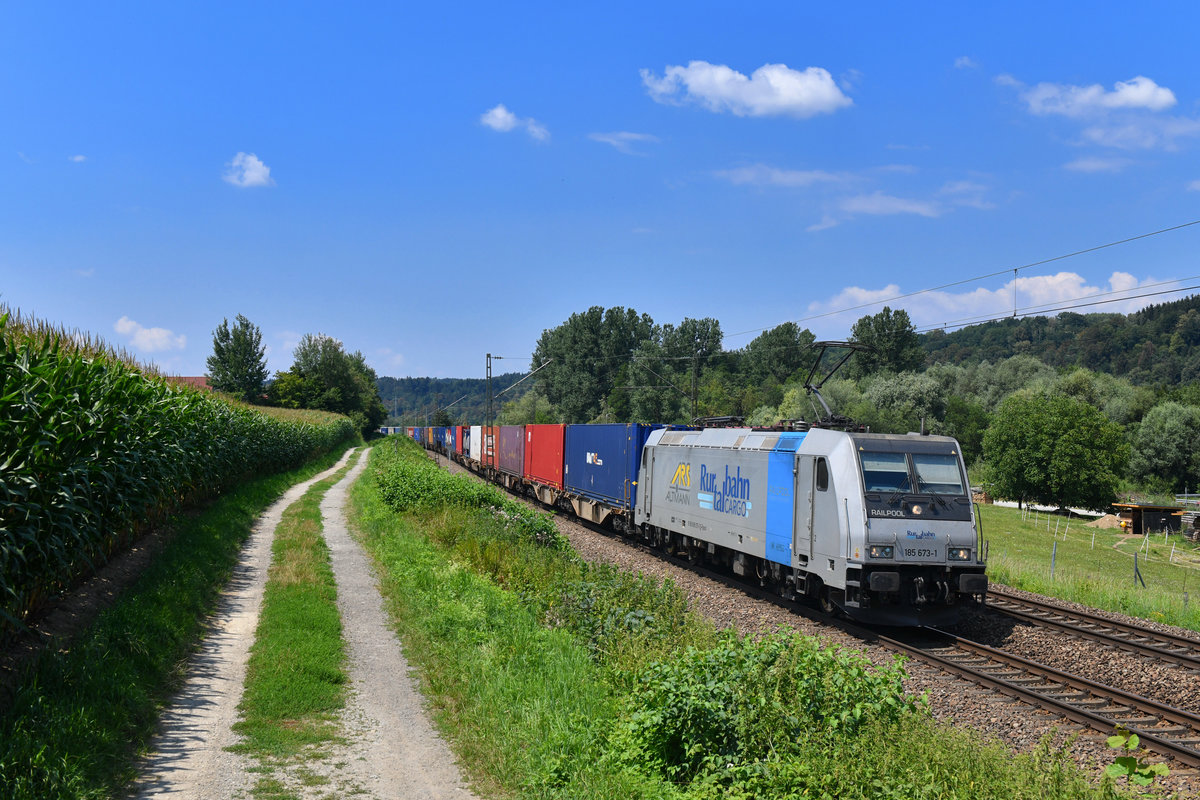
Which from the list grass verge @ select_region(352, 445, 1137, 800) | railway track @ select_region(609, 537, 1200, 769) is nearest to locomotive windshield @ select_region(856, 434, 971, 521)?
railway track @ select_region(609, 537, 1200, 769)

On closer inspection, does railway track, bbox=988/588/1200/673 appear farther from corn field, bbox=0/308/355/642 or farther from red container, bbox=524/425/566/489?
red container, bbox=524/425/566/489

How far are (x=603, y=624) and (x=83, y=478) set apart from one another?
6.41 meters

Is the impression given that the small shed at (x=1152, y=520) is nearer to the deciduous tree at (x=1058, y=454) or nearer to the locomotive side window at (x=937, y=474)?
the deciduous tree at (x=1058, y=454)

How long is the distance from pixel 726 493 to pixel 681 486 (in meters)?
2.58

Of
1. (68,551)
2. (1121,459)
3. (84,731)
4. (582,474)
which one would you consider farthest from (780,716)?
(1121,459)

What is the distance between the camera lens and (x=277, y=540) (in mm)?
19391

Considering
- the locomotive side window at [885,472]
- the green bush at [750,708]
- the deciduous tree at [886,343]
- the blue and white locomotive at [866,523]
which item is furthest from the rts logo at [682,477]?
the deciduous tree at [886,343]

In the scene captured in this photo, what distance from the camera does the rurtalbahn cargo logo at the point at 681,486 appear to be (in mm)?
19062

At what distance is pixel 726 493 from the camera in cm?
1697

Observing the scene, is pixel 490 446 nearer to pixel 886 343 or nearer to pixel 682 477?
pixel 682 477

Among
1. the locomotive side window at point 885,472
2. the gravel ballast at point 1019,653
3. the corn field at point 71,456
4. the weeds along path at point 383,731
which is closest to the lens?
the weeds along path at point 383,731

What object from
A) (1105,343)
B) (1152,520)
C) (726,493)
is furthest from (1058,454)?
(1105,343)

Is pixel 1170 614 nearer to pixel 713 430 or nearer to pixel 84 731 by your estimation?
pixel 713 430

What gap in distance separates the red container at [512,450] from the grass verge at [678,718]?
2818cm
